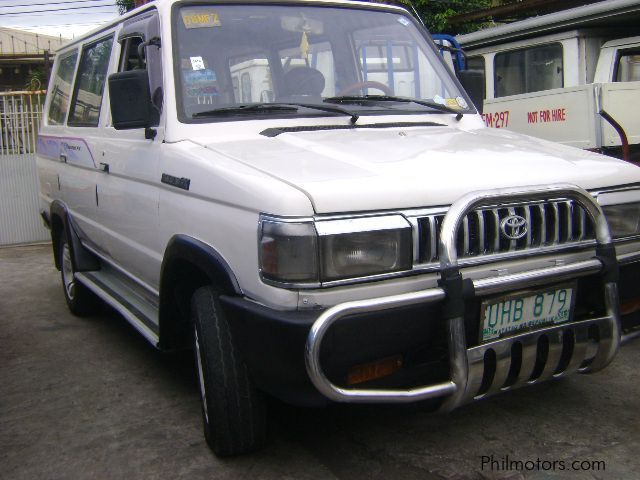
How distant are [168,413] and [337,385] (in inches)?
57.8

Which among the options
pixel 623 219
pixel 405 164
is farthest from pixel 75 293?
pixel 623 219

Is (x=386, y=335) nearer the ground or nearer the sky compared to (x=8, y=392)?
nearer the sky

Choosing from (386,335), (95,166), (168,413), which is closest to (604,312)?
(386,335)

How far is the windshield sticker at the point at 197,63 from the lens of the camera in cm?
364

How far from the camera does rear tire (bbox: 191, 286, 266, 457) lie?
292 centimetres

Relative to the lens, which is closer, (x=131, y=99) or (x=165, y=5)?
(x=131, y=99)

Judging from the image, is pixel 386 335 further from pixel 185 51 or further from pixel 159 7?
pixel 159 7

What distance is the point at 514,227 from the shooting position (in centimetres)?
276

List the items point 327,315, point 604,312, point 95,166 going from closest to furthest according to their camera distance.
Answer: point 327,315, point 604,312, point 95,166

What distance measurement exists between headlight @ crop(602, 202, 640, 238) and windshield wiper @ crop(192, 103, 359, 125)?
1.25m

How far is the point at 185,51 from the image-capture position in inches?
144

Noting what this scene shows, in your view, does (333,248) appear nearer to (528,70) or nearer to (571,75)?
(571,75)

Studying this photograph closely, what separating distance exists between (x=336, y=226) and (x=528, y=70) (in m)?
6.02

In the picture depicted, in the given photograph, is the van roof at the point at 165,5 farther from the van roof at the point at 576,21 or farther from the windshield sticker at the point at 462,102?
the van roof at the point at 576,21
